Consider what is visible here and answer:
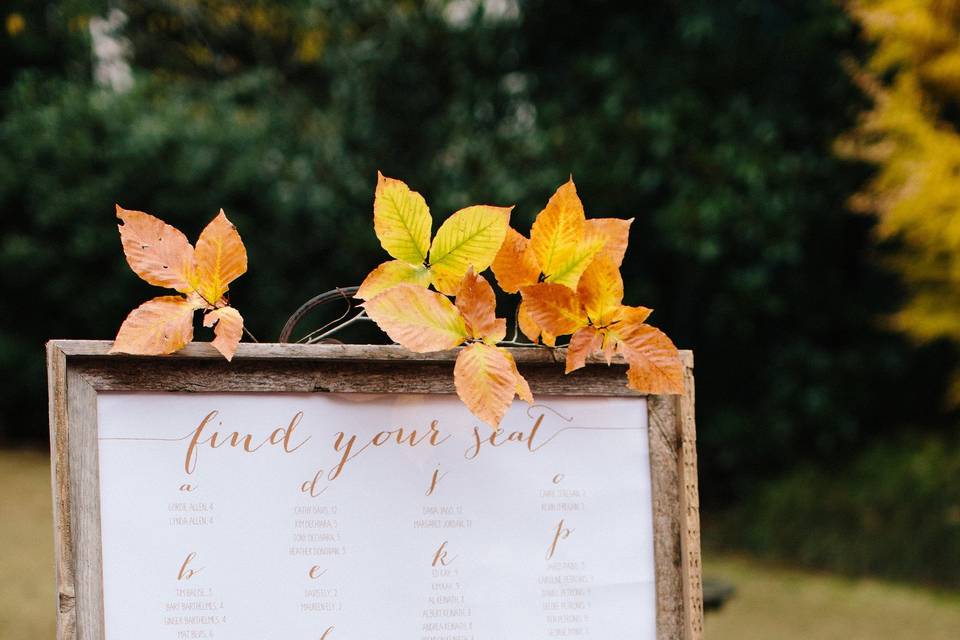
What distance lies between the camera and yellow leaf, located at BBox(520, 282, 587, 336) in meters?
0.81

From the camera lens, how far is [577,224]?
2.71 feet

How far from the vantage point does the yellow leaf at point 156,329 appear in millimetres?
755

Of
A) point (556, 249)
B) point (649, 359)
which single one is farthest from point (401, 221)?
point (649, 359)

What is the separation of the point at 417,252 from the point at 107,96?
5.27 metres

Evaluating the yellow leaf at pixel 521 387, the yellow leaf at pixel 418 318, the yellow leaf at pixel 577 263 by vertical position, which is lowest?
the yellow leaf at pixel 521 387

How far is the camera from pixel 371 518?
82 cm

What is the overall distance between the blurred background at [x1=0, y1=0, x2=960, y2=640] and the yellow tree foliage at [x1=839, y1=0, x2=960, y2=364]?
20mm

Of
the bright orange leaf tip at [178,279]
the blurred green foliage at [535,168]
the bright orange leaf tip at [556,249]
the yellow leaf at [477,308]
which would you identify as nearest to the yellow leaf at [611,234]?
the bright orange leaf tip at [556,249]

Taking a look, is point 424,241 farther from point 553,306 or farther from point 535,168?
point 535,168

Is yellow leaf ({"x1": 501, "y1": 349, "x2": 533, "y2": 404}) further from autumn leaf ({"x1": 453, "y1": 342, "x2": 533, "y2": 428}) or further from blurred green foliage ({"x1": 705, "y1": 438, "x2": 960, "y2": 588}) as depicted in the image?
blurred green foliage ({"x1": 705, "y1": 438, "x2": 960, "y2": 588})

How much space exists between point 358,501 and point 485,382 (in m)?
0.17

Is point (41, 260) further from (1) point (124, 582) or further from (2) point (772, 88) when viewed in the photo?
(1) point (124, 582)

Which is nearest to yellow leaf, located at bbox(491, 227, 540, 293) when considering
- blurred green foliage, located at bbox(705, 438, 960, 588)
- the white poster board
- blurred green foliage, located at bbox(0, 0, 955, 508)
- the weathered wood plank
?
the white poster board

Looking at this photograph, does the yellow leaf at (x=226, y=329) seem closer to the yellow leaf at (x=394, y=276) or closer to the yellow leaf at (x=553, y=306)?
the yellow leaf at (x=394, y=276)
